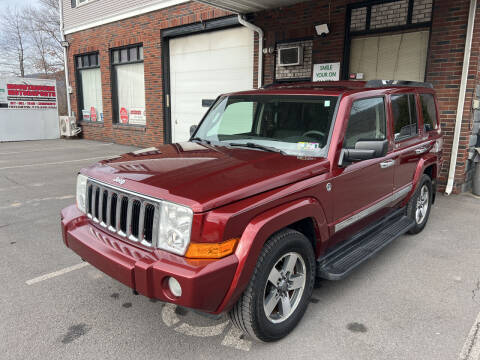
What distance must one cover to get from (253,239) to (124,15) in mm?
12784

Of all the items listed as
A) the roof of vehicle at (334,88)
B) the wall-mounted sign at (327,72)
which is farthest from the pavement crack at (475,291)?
the wall-mounted sign at (327,72)

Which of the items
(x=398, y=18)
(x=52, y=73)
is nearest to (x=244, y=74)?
(x=398, y=18)

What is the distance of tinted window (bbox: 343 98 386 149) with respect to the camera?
3147 mm

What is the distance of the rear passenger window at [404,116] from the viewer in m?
3.80

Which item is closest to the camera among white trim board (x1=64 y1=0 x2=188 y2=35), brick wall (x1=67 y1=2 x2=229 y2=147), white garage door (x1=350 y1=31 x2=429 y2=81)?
white garage door (x1=350 y1=31 x2=429 y2=81)

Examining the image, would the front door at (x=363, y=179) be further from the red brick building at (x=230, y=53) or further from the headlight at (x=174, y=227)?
the red brick building at (x=230, y=53)

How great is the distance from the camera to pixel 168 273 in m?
2.09

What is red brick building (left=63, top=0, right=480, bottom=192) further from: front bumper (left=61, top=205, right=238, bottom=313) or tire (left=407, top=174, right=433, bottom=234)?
front bumper (left=61, top=205, right=238, bottom=313)

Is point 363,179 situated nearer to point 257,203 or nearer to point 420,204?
point 257,203

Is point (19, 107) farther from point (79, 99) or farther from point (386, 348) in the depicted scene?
point (386, 348)

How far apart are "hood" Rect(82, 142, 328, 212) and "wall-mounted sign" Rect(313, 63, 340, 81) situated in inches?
216

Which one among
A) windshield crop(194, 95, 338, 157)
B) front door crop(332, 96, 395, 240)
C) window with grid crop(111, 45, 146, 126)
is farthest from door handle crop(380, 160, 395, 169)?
window with grid crop(111, 45, 146, 126)

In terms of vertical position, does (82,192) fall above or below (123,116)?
below

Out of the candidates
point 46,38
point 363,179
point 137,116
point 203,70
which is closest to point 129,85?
point 137,116
